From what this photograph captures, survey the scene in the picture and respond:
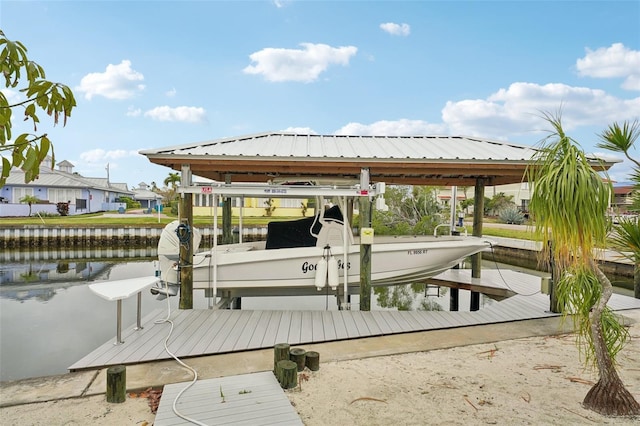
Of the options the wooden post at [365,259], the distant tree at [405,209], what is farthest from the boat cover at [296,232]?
the distant tree at [405,209]

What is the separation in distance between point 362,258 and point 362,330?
4.35 feet

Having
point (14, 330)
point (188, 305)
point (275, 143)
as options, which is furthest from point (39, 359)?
point (275, 143)

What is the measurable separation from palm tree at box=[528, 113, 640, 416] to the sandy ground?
0.88 ft

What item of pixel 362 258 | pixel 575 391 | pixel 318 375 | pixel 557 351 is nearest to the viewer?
pixel 575 391

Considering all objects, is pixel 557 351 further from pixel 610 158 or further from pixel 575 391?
pixel 610 158

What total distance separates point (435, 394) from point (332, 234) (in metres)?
3.83

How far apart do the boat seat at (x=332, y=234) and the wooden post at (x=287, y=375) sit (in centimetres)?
348

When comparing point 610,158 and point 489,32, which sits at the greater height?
point 489,32

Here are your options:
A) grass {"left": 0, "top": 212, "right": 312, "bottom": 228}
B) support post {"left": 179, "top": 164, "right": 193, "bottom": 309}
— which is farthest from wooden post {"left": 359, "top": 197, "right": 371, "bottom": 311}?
grass {"left": 0, "top": 212, "right": 312, "bottom": 228}

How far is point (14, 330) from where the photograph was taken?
8109 mm

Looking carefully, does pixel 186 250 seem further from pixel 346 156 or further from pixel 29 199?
pixel 29 199

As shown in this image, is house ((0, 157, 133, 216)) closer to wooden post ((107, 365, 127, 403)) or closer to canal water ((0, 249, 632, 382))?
canal water ((0, 249, 632, 382))

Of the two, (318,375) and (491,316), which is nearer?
(318,375)

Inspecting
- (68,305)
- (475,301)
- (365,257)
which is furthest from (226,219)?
(475,301)
